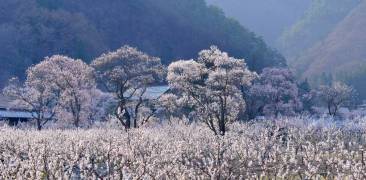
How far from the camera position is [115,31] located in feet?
259

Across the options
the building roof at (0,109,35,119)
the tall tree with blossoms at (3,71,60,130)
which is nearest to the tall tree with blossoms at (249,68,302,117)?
the tall tree with blossoms at (3,71,60,130)

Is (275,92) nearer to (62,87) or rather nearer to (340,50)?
(62,87)

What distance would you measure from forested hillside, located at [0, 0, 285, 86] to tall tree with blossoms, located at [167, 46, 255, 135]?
121 feet

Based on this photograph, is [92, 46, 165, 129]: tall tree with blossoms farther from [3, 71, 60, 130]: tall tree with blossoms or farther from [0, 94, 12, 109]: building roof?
[0, 94, 12, 109]: building roof

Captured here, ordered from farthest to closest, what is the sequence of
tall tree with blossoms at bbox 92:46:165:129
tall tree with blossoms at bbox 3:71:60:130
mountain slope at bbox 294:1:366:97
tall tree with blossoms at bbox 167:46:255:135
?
mountain slope at bbox 294:1:366:97
tall tree with blossoms at bbox 3:71:60:130
tall tree with blossoms at bbox 92:46:165:129
tall tree with blossoms at bbox 167:46:255:135

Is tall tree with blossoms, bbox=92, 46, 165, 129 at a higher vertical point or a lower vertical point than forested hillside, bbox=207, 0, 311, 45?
lower

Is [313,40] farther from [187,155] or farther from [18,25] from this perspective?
[187,155]

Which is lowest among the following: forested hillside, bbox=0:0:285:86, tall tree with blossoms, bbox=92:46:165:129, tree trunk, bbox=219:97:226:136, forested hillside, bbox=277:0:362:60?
tree trunk, bbox=219:97:226:136

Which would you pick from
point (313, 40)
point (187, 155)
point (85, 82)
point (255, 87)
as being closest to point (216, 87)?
point (187, 155)

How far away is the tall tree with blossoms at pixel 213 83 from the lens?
25984 mm

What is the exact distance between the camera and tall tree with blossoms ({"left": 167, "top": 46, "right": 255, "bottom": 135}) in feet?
85.3

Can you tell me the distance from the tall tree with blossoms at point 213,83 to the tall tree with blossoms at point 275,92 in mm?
15410

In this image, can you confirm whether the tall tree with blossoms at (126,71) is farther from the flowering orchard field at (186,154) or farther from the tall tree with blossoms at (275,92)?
the tall tree with blossoms at (275,92)

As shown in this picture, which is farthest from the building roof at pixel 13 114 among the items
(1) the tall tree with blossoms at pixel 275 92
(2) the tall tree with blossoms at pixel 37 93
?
(1) the tall tree with blossoms at pixel 275 92
